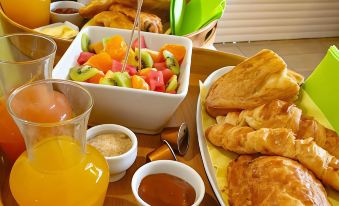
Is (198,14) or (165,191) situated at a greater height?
(198,14)

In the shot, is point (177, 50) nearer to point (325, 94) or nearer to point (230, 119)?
point (230, 119)

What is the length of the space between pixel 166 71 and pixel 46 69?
384mm

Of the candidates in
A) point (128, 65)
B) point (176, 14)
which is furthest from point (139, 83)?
point (176, 14)

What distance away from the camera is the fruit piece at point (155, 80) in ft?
3.47

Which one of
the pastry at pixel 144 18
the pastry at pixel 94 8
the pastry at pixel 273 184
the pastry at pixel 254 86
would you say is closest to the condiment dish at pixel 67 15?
the pastry at pixel 94 8

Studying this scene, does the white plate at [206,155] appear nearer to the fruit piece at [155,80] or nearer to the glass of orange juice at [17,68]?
the fruit piece at [155,80]

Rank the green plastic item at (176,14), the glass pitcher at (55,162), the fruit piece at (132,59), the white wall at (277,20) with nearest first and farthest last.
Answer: the glass pitcher at (55,162)
the fruit piece at (132,59)
the green plastic item at (176,14)
the white wall at (277,20)

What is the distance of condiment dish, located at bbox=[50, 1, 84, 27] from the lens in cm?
155

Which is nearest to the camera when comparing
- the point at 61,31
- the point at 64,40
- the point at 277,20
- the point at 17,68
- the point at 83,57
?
the point at 17,68

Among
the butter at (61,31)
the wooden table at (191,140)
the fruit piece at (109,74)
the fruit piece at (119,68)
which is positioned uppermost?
the fruit piece at (109,74)

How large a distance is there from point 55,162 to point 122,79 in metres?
0.36

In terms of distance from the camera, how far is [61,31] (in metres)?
1.42

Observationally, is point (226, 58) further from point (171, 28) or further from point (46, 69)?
point (46, 69)

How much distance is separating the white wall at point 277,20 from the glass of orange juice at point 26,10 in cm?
208
